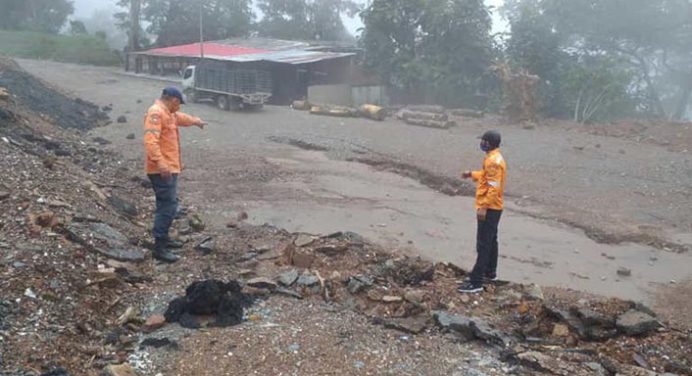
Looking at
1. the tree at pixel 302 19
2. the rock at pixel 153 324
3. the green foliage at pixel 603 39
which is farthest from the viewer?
the tree at pixel 302 19

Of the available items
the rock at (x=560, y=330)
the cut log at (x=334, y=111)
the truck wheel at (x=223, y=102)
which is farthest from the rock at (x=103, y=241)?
the truck wheel at (x=223, y=102)

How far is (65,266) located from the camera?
570cm

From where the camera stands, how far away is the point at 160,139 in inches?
272

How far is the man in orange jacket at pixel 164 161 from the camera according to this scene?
6.82 meters

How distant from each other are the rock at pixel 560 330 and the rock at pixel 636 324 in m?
0.45

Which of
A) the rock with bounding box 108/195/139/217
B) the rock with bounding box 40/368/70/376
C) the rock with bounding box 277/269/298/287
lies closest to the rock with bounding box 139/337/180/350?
the rock with bounding box 40/368/70/376

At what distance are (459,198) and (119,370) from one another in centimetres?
961

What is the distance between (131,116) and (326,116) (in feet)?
22.5

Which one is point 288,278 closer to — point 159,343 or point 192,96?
point 159,343

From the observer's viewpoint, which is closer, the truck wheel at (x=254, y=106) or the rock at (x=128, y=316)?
the rock at (x=128, y=316)

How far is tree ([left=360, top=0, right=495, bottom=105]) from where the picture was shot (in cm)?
2905

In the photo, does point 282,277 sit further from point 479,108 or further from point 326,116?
point 479,108

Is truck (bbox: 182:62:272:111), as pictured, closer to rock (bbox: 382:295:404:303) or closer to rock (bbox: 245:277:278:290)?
rock (bbox: 245:277:278:290)

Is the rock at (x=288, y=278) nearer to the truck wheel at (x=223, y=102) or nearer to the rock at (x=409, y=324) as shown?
the rock at (x=409, y=324)
